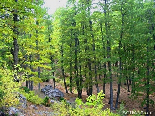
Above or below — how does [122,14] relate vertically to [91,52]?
above

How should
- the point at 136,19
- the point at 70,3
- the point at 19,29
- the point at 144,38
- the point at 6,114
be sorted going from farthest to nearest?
the point at 70,3, the point at 136,19, the point at 144,38, the point at 19,29, the point at 6,114

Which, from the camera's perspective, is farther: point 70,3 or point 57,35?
point 57,35

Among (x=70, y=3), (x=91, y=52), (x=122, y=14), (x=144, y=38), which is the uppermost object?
(x=70, y=3)

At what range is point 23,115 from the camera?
7113 mm

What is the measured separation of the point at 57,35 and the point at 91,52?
6.14 meters

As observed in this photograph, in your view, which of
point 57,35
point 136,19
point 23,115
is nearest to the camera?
point 23,115

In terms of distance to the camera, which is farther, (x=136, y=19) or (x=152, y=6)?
(x=136, y=19)

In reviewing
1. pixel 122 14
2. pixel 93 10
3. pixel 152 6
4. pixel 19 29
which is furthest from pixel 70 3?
pixel 19 29

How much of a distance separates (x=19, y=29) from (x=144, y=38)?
9.73 metres

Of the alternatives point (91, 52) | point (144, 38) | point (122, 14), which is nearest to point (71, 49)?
point (91, 52)

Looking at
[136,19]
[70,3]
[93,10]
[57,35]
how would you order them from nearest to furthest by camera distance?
[136,19] < [93,10] < [70,3] < [57,35]

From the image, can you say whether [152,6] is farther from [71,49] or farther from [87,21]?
[71,49]

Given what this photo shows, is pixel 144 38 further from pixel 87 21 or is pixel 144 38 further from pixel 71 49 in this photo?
pixel 71 49

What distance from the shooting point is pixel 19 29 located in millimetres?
7973
